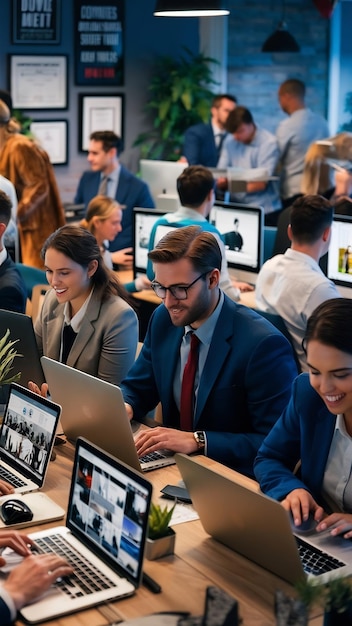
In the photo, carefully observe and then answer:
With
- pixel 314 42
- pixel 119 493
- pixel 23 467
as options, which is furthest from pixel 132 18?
pixel 119 493

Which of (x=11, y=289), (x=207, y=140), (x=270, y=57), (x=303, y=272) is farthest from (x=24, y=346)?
(x=270, y=57)

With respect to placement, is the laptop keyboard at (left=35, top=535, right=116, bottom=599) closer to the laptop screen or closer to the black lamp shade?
the laptop screen

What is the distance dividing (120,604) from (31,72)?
289 inches

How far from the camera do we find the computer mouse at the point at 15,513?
8.13 ft

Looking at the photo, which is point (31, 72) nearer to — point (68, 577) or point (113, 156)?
point (113, 156)

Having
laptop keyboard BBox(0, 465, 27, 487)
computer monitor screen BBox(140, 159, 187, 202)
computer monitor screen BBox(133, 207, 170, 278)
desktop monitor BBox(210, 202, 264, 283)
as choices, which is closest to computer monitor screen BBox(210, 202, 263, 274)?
desktop monitor BBox(210, 202, 264, 283)

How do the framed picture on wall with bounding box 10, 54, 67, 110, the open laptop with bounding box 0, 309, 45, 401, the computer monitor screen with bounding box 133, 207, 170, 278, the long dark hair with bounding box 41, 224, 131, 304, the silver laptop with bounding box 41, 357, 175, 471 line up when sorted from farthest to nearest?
the framed picture on wall with bounding box 10, 54, 67, 110, the computer monitor screen with bounding box 133, 207, 170, 278, the long dark hair with bounding box 41, 224, 131, 304, the open laptop with bounding box 0, 309, 45, 401, the silver laptop with bounding box 41, 357, 175, 471

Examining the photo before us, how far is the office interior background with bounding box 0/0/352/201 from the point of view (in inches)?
354

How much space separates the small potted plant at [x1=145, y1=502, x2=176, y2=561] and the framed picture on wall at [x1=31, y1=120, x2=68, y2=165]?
6879 mm

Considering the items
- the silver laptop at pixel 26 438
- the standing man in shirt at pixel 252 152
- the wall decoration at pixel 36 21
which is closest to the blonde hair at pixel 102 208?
the standing man in shirt at pixel 252 152

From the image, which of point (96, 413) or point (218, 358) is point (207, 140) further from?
point (96, 413)

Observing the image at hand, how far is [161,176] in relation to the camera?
23.6ft

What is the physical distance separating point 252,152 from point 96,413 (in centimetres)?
598

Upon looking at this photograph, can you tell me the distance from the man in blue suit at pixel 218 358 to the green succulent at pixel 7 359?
1.63 feet
